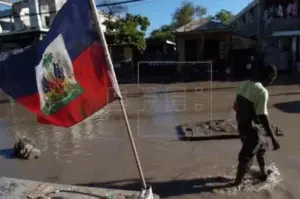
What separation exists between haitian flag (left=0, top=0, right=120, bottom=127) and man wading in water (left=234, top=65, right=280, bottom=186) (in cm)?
195

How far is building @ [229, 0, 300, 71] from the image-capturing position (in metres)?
24.0

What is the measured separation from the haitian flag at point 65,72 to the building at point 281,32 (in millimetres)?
21895

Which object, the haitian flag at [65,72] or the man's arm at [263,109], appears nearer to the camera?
the haitian flag at [65,72]

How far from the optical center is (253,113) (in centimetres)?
495

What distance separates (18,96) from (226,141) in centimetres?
505

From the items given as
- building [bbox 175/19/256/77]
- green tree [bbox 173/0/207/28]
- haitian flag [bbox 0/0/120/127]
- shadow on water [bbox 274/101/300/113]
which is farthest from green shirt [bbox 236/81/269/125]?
green tree [bbox 173/0/207/28]

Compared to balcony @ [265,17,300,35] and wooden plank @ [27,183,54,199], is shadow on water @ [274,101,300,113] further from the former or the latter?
balcony @ [265,17,300,35]

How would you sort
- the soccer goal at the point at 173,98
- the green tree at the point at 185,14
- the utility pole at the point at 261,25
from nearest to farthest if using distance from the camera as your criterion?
the soccer goal at the point at 173,98 → the utility pole at the point at 261,25 → the green tree at the point at 185,14

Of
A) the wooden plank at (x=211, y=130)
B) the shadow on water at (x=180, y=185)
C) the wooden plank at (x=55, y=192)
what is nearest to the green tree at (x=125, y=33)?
the wooden plank at (x=211, y=130)

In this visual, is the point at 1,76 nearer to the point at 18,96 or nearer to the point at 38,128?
the point at 18,96

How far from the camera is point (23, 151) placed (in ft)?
24.1

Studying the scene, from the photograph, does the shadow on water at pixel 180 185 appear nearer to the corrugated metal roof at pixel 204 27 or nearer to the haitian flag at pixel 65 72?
the haitian flag at pixel 65 72

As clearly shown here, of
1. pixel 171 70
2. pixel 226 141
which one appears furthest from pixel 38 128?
pixel 171 70

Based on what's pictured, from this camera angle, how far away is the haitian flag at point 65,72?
3666mm
